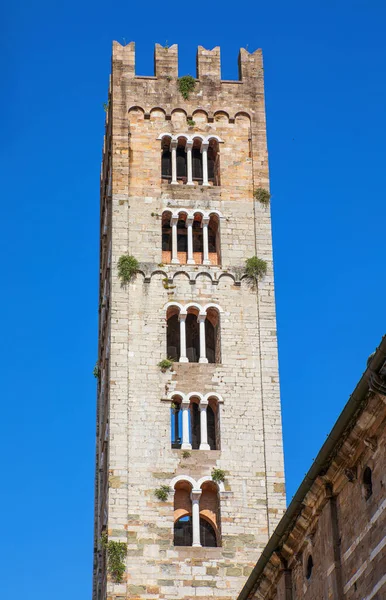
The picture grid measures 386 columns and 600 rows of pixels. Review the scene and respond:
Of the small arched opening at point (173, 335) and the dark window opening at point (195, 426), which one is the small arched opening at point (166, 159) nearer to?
the small arched opening at point (173, 335)

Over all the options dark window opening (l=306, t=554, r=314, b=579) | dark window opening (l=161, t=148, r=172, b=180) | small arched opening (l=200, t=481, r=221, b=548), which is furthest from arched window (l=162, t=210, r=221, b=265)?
dark window opening (l=306, t=554, r=314, b=579)

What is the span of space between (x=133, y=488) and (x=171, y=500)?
4.33 feet

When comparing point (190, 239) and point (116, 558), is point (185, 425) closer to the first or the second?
point (116, 558)

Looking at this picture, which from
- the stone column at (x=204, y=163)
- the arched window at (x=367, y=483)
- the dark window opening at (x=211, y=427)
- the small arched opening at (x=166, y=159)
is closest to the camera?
the arched window at (x=367, y=483)

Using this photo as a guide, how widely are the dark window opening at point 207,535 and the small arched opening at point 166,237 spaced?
9875 millimetres

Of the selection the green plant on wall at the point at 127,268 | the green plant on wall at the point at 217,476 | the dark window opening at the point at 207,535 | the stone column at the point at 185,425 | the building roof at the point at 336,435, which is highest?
the green plant on wall at the point at 127,268

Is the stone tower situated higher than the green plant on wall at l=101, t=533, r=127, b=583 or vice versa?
the stone tower

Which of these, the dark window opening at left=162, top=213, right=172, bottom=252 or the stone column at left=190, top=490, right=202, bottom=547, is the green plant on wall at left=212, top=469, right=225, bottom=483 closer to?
the stone column at left=190, top=490, right=202, bottom=547

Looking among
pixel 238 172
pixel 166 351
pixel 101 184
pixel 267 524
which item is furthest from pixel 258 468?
pixel 101 184

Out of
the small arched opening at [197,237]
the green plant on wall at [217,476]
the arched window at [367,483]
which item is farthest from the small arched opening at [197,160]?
the arched window at [367,483]

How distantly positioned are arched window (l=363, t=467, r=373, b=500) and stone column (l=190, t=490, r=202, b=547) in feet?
62.0

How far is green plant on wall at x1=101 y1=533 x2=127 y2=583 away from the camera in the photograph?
41125mm

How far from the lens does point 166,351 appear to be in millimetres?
45375

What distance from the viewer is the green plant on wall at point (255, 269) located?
46688 millimetres
